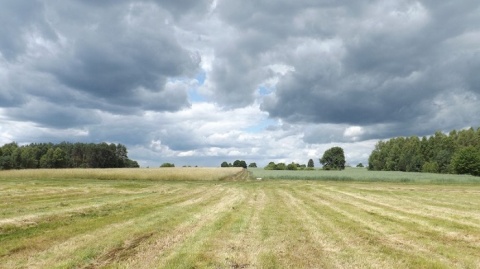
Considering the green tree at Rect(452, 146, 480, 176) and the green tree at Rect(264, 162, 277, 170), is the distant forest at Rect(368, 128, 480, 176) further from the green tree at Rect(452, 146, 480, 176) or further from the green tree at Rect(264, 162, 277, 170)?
the green tree at Rect(264, 162, 277, 170)

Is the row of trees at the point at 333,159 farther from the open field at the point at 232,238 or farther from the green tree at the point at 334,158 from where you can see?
the open field at the point at 232,238

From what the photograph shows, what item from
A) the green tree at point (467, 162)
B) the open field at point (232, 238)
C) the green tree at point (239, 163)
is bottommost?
the open field at point (232, 238)

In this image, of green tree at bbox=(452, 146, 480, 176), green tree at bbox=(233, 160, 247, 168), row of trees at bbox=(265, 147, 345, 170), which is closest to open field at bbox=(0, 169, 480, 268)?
green tree at bbox=(452, 146, 480, 176)

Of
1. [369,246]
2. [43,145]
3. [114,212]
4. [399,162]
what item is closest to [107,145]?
[43,145]

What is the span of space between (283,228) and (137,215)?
754 cm

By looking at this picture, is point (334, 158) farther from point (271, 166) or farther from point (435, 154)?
point (435, 154)

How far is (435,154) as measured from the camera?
443ft

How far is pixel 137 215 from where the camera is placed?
18.7 m

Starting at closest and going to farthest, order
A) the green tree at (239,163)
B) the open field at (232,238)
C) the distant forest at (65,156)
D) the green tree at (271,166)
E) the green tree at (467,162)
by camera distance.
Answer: the open field at (232,238), the green tree at (467,162), the distant forest at (65,156), the green tree at (271,166), the green tree at (239,163)

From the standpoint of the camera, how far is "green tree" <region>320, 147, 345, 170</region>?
538 feet

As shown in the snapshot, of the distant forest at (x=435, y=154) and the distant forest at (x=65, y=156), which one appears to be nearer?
the distant forest at (x=435, y=154)

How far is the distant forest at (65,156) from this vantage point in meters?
137

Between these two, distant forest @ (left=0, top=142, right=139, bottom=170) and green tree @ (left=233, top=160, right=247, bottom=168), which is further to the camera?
green tree @ (left=233, top=160, right=247, bottom=168)

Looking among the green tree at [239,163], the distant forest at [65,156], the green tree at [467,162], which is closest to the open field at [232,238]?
the green tree at [467,162]
